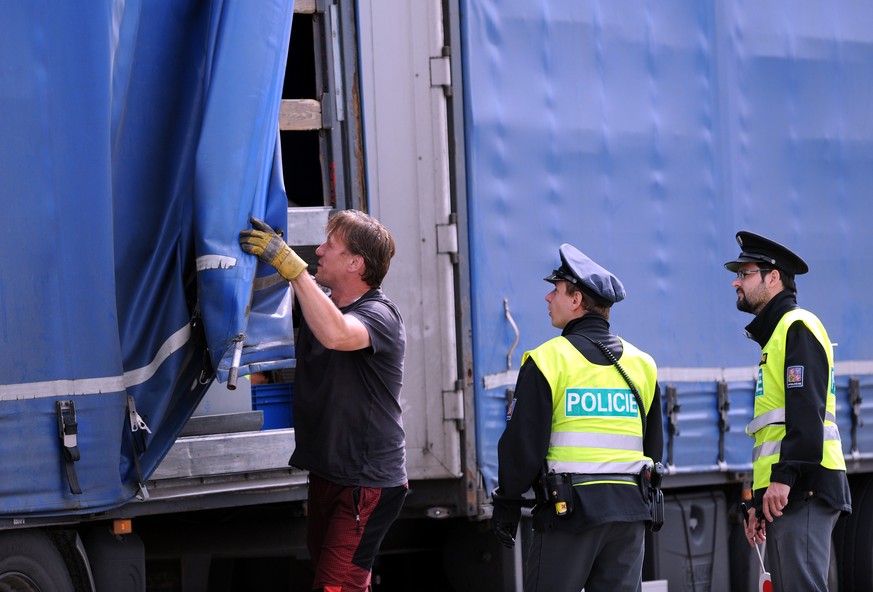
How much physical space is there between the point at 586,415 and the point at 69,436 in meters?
1.68

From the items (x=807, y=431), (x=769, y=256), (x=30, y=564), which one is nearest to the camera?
(x=30, y=564)

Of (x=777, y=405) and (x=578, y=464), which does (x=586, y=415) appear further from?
(x=777, y=405)

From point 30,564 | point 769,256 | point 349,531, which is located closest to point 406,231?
point 769,256

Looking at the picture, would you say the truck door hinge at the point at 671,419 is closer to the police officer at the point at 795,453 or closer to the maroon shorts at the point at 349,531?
the police officer at the point at 795,453

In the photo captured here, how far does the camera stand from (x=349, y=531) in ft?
13.1

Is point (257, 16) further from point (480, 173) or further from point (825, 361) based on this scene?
point (825, 361)

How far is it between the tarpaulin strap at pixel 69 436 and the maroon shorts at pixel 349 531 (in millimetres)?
784

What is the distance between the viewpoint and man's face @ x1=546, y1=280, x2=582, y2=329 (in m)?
4.38

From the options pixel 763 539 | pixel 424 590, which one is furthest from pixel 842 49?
pixel 424 590

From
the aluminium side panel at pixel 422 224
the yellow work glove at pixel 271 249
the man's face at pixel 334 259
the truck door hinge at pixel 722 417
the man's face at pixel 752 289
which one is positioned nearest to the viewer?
the yellow work glove at pixel 271 249

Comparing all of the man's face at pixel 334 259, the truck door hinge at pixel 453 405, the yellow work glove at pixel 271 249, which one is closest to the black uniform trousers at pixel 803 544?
the truck door hinge at pixel 453 405

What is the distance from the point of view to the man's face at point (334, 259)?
4.12 meters

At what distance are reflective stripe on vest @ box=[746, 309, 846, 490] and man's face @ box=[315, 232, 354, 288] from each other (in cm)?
188

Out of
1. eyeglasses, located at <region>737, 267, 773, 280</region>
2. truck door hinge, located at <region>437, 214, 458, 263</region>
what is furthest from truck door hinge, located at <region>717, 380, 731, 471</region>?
truck door hinge, located at <region>437, 214, 458, 263</region>
